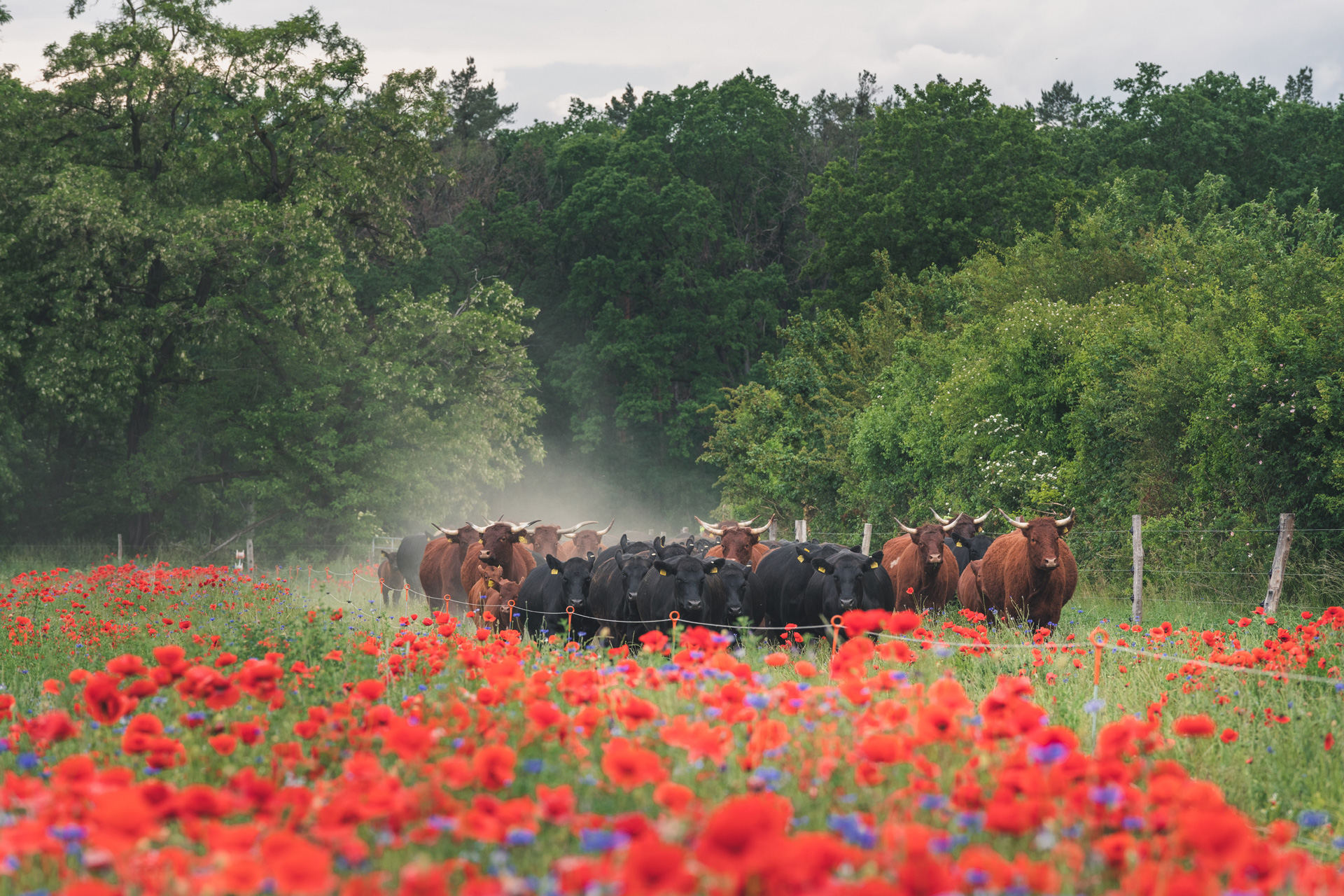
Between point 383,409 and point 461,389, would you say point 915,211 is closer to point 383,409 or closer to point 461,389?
point 461,389

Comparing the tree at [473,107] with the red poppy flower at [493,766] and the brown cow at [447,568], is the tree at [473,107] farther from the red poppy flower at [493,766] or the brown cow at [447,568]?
the red poppy flower at [493,766]

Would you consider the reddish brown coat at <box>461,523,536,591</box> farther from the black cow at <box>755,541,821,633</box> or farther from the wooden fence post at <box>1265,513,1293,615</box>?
the wooden fence post at <box>1265,513,1293,615</box>

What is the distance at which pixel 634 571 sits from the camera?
11344 millimetres

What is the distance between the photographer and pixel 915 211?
3969 centimetres

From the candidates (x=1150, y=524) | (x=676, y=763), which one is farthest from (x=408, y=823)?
(x=1150, y=524)

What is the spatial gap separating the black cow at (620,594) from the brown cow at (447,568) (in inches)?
184

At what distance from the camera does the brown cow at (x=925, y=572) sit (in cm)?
1394

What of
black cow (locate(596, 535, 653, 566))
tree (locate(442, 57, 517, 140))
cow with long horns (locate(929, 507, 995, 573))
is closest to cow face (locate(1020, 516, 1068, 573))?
cow with long horns (locate(929, 507, 995, 573))

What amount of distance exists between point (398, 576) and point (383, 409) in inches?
389

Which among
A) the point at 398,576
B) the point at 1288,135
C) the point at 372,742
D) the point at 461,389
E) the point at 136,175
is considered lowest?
the point at 398,576

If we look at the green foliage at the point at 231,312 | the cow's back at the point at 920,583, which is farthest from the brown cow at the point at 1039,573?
the green foliage at the point at 231,312

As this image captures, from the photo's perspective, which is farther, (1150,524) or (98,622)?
(1150,524)

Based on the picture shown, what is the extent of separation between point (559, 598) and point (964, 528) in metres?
7.90

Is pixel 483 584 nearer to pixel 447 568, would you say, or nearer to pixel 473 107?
pixel 447 568
